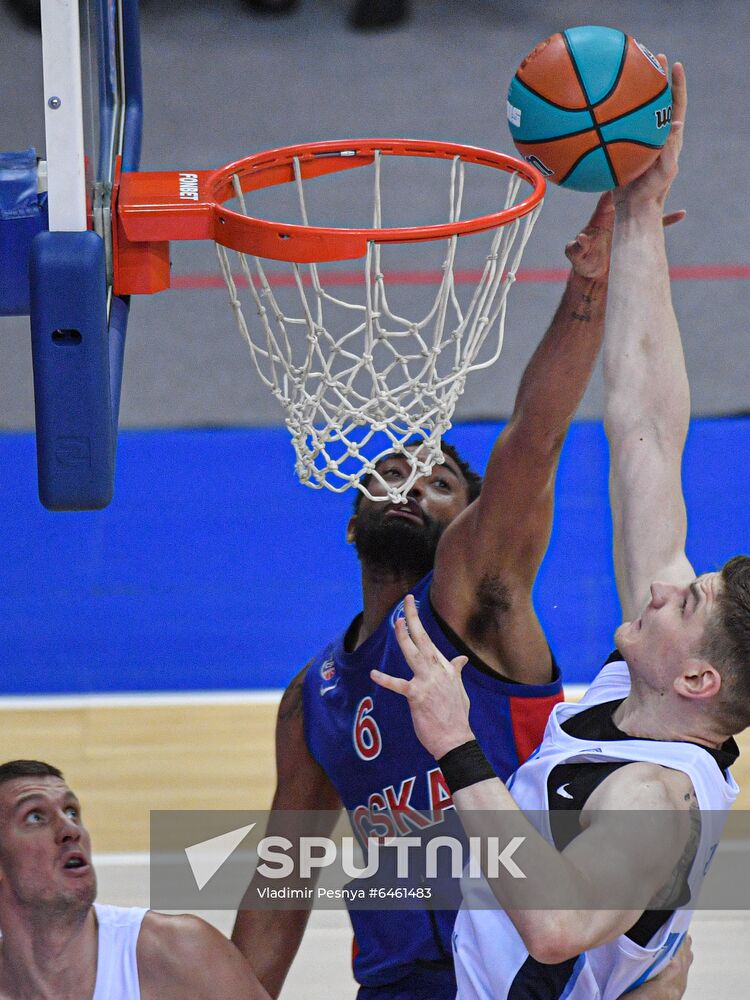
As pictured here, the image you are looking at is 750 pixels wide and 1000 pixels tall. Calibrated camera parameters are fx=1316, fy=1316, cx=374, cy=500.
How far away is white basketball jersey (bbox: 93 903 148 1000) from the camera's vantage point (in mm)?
3152

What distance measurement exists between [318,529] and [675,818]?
12.8ft

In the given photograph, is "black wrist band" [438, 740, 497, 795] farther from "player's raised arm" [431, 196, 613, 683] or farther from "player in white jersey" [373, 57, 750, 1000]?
"player's raised arm" [431, 196, 613, 683]

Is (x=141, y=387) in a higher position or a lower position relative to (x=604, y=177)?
lower

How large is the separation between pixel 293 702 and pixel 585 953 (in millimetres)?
1254

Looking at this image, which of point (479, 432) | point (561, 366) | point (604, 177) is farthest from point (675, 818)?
point (479, 432)

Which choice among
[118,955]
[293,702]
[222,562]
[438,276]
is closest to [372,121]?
[438,276]

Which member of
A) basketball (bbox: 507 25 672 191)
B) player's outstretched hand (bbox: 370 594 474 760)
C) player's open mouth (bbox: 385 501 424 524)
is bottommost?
player's open mouth (bbox: 385 501 424 524)

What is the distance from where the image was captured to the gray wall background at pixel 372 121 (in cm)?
701

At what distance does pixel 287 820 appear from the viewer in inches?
140

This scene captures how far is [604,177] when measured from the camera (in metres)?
2.81

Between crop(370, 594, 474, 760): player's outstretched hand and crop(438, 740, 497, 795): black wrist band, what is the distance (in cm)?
1

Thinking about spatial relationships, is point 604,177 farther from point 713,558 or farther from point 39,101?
Result: point 39,101

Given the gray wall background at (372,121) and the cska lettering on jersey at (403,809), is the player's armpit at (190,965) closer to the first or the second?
the cska lettering on jersey at (403,809)

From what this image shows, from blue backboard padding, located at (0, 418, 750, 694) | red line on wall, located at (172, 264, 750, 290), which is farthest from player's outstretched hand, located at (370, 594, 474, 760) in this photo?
red line on wall, located at (172, 264, 750, 290)
